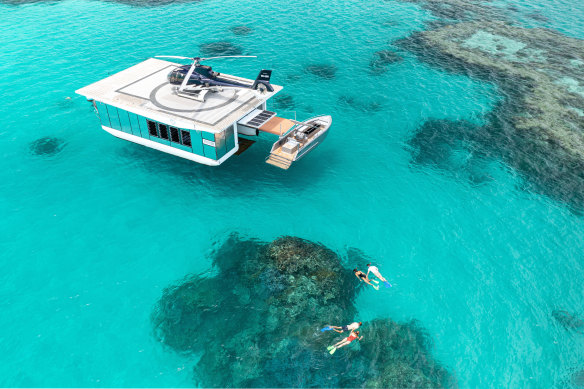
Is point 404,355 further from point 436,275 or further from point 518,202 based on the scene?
point 518,202

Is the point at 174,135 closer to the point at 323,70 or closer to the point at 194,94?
the point at 194,94

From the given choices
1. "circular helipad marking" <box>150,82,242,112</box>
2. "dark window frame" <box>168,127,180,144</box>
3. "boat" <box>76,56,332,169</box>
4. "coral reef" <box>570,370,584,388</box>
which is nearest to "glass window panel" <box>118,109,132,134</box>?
"boat" <box>76,56,332,169</box>

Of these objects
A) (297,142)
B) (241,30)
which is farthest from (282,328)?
(241,30)

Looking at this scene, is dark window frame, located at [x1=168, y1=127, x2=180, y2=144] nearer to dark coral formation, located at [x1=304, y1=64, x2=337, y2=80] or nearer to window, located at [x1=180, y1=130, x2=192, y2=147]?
window, located at [x1=180, y1=130, x2=192, y2=147]

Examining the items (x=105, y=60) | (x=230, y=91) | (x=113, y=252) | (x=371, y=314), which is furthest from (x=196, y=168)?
(x=105, y=60)

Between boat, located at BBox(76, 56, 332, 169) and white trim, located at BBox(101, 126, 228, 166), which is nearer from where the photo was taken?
boat, located at BBox(76, 56, 332, 169)
